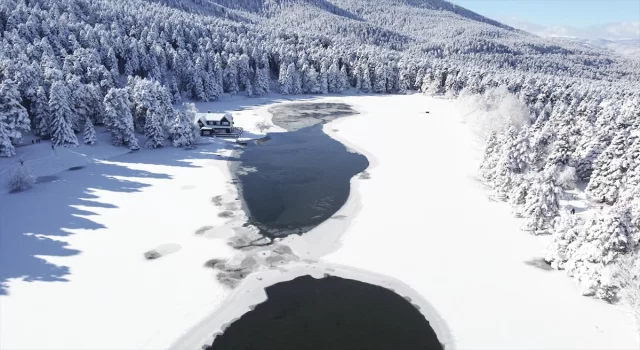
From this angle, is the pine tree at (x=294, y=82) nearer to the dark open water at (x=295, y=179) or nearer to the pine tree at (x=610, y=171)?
the dark open water at (x=295, y=179)

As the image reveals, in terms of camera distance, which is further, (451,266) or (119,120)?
(119,120)

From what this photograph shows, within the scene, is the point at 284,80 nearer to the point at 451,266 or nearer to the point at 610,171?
the point at 610,171

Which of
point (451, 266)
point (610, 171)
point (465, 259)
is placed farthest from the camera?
point (610, 171)

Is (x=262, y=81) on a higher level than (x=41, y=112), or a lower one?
higher

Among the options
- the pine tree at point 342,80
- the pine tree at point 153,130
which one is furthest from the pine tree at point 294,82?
the pine tree at point 153,130

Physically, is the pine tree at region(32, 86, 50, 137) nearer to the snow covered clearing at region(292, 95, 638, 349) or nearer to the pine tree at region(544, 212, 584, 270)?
the snow covered clearing at region(292, 95, 638, 349)

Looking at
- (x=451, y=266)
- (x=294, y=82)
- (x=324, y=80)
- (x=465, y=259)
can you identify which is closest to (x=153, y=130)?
(x=451, y=266)
